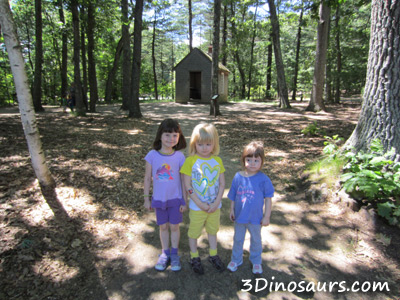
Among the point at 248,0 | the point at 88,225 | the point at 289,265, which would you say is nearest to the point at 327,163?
the point at 289,265

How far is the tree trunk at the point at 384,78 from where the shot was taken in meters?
3.89

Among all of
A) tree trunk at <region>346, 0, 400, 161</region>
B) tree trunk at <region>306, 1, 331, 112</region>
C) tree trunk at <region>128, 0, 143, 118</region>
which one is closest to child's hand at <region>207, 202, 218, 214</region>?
tree trunk at <region>346, 0, 400, 161</region>

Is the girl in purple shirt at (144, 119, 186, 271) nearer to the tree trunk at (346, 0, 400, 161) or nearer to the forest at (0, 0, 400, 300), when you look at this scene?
the forest at (0, 0, 400, 300)

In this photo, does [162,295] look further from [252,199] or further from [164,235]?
[252,199]

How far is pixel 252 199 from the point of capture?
2592mm

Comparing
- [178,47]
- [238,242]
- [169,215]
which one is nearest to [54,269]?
[169,215]

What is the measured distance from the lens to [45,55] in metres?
28.8

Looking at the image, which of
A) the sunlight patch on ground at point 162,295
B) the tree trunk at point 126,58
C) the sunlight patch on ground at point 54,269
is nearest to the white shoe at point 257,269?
the sunlight patch on ground at point 162,295

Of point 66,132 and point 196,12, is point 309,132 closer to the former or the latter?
point 66,132

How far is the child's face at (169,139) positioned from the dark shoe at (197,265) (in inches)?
54.1

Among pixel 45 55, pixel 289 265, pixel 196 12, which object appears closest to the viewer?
pixel 289 265

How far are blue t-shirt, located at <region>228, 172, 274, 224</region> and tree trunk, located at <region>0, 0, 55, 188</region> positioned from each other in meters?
3.22

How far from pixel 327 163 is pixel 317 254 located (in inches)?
89.6

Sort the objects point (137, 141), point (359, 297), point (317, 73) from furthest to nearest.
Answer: point (317, 73) → point (137, 141) → point (359, 297)
